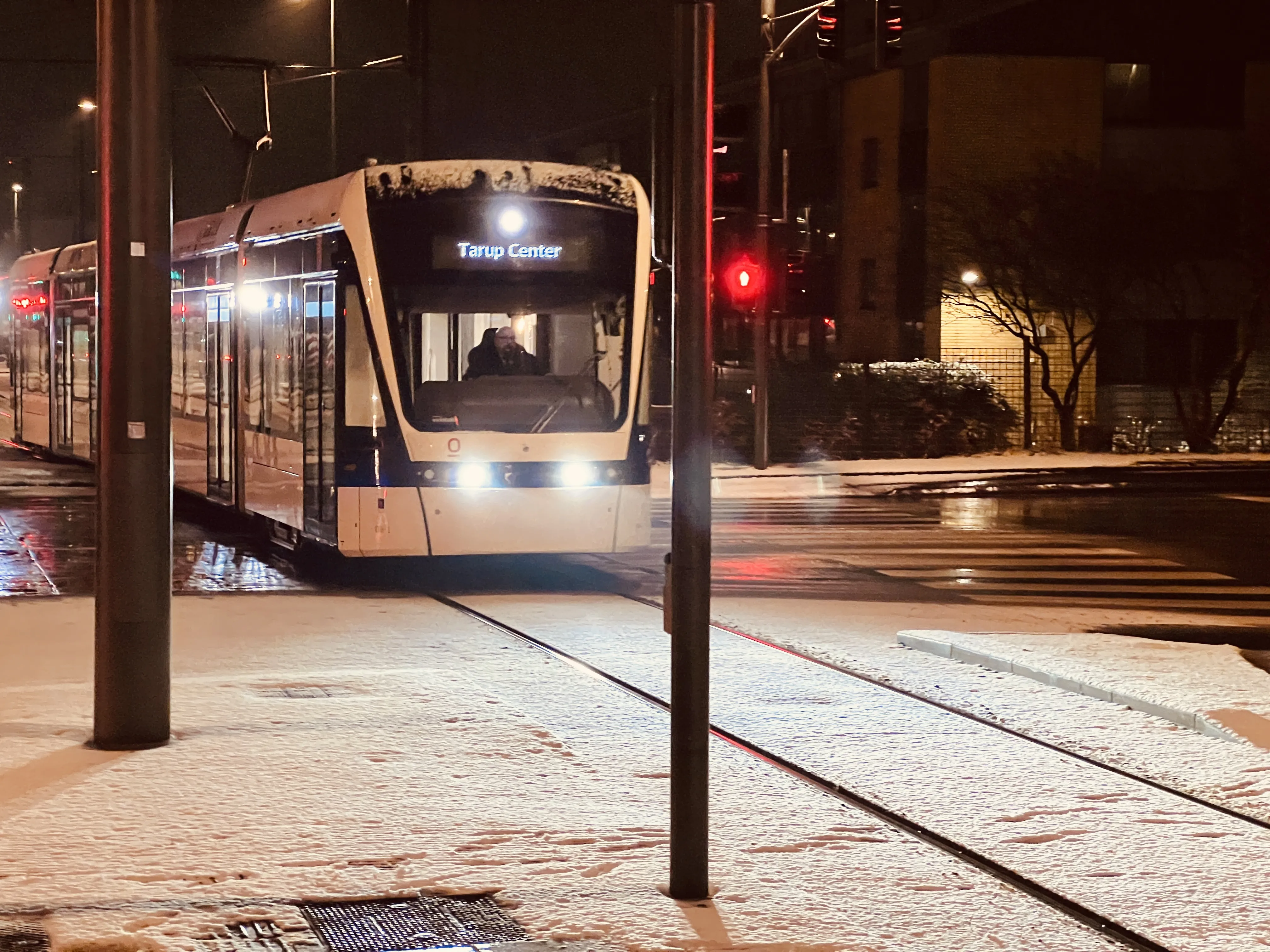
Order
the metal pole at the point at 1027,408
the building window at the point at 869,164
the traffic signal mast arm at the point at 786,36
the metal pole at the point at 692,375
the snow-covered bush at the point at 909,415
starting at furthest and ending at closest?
1. the building window at the point at 869,164
2. the metal pole at the point at 1027,408
3. the snow-covered bush at the point at 909,415
4. the traffic signal mast arm at the point at 786,36
5. the metal pole at the point at 692,375

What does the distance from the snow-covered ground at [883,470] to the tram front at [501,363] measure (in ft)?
33.7

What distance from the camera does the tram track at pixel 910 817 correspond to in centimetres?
612

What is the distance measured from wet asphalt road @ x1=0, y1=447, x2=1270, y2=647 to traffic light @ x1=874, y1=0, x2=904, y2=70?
4974 millimetres

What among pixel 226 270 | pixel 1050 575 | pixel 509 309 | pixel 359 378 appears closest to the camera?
pixel 359 378

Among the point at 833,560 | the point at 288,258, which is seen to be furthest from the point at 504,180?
the point at 833,560

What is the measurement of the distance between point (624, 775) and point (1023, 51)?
1520 inches

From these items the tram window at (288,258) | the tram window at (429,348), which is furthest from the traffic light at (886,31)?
the tram window at (429,348)

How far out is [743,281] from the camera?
27.9 m

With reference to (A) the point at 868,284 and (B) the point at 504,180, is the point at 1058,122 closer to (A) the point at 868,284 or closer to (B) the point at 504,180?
(A) the point at 868,284

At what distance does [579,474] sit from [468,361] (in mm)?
1197

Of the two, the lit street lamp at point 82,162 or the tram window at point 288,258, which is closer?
the tram window at point 288,258

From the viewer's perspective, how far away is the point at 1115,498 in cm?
2641

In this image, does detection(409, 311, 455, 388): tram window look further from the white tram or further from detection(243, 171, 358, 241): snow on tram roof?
detection(243, 171, 358, 241): snow on tram roof

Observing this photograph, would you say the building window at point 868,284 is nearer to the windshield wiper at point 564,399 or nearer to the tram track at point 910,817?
the windshield wiper at point 564,399
